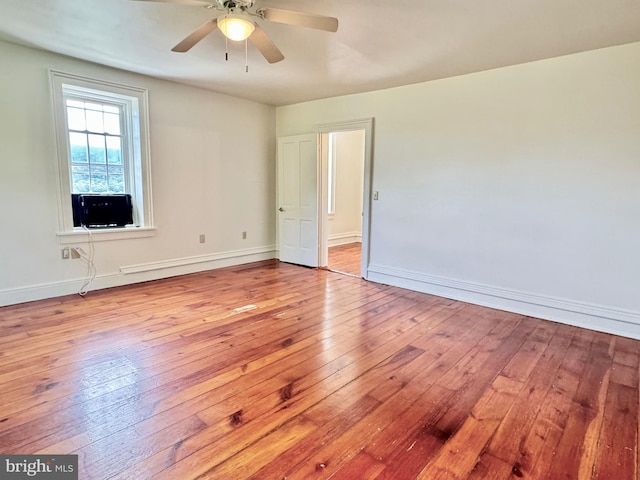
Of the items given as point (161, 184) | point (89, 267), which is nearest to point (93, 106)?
point (161, 184)

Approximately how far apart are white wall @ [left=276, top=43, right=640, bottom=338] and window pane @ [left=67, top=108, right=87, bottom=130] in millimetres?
3264

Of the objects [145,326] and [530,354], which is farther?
[145,326]

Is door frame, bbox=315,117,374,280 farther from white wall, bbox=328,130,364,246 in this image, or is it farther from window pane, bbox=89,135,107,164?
window pane, bbox=89,135,107,164

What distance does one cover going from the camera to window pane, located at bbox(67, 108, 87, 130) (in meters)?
3.86

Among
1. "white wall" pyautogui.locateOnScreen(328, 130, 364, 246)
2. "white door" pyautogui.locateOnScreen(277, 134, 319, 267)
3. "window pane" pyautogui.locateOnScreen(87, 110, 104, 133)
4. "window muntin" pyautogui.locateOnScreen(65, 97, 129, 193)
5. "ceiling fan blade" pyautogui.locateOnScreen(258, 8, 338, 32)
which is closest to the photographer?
"ceiling fan blade" pyautogui.locateOnScreen(258, 8, 338, 32)

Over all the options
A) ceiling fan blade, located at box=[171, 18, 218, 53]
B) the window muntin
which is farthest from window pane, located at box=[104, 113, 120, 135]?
ceiling fan blade, located at box=[171, 18, 218, 53]

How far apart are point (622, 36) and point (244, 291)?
416 cm

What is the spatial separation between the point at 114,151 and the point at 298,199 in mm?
2515

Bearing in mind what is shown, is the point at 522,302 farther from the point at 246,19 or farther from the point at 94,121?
the point at 94,121

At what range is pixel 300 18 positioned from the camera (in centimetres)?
207

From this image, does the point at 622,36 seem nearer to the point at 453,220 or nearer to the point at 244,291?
the point at 453,220

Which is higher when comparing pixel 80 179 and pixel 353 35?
pixel 353 35

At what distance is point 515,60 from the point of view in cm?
329

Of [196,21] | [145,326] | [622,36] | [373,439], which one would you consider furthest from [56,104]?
[622,36]
